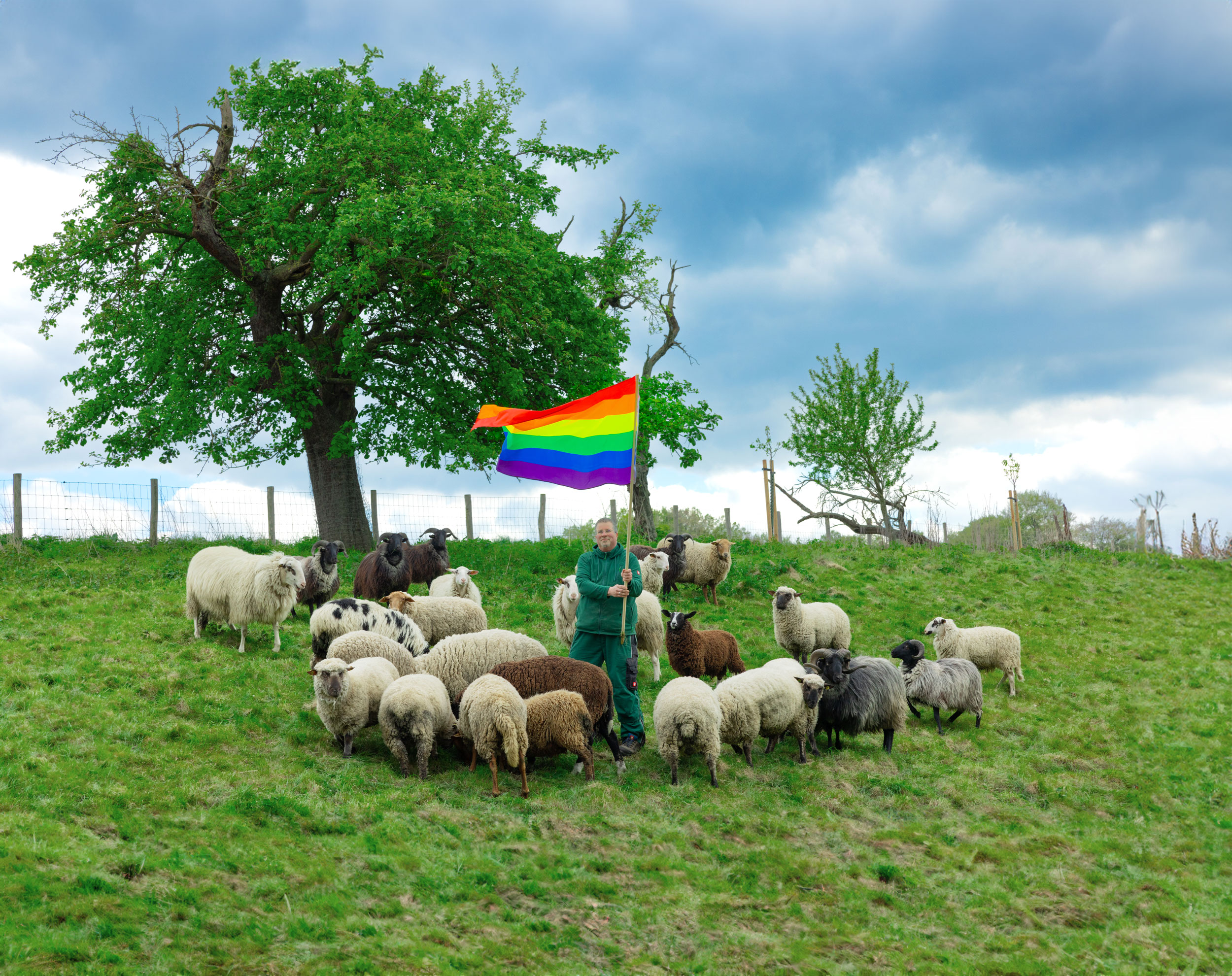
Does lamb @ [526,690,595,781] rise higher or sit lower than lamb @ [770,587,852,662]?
lower

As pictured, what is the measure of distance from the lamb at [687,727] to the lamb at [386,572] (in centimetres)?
765

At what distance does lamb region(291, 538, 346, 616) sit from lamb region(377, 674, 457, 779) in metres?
6.01

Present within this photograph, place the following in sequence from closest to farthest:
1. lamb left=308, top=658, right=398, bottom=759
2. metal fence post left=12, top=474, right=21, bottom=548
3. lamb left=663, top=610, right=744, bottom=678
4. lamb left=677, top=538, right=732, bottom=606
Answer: lamb left=308, top=658, right=398, bottom=759, lamb left=663, top=610, right=744, bottom=678, lamb left=677, top=538, right=732, bottom=606, metal fence post left=12, top=474, right=21, bottom=548

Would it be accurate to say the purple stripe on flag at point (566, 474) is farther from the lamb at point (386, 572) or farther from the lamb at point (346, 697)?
the lamb at point (386, 572)

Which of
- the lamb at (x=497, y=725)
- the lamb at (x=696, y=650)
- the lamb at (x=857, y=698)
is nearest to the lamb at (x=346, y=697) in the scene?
the lamb at (x=497, y=725)

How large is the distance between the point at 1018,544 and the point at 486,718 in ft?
83.2

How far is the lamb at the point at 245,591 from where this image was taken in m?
12.5

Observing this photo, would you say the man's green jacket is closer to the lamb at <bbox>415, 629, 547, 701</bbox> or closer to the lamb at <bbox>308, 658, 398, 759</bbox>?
the lamb at <bbox>415, 629, 547, 701</bbox>

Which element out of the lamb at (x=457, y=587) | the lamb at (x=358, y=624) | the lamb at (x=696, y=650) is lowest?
the lamb at (x=696, y=650)

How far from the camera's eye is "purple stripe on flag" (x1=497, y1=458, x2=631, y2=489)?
1086 centimetres

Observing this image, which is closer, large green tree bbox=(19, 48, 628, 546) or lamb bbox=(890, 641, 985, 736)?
lamb bbox=(890, 641, 985, 736)

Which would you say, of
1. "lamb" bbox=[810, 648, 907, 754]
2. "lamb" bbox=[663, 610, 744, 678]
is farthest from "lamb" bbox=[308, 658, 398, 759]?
"lamb" bbox=[810, 648, 907, 754]

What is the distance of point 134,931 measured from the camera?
538cm

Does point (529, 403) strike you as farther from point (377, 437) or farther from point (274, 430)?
point (274, 430)
